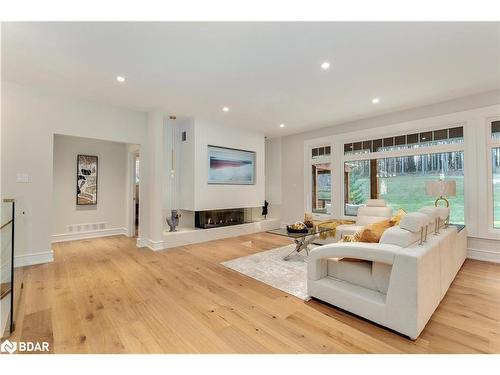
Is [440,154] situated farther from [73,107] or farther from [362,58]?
[73,107]

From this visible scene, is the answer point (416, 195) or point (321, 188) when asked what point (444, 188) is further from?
point (321, 188)

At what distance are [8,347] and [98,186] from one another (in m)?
4.41

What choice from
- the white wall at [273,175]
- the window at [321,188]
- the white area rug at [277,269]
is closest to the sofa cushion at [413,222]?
the white area rug at [277,269]

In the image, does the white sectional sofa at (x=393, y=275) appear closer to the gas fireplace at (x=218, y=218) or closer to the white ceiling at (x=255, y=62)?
the white ceiling at (x=255, y=62)

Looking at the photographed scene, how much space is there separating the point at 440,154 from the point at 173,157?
5.38 meters

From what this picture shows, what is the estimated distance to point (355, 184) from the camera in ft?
18.3

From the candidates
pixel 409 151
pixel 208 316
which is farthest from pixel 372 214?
pixel 208 316

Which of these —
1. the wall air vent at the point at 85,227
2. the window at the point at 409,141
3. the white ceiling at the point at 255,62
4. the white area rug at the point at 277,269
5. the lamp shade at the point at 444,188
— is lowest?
the white area rug at the point at 277,269

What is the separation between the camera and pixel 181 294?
258cm

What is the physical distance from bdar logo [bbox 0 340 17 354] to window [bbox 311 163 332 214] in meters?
5.67

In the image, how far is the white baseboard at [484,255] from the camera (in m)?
3.72

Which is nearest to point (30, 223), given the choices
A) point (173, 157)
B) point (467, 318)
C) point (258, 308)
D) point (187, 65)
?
point (173, 157)

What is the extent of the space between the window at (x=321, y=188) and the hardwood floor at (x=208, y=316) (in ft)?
10.1

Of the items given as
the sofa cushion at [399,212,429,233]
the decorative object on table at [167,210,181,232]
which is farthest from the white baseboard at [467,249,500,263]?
the decorative object on table at [167,210,181,232]
